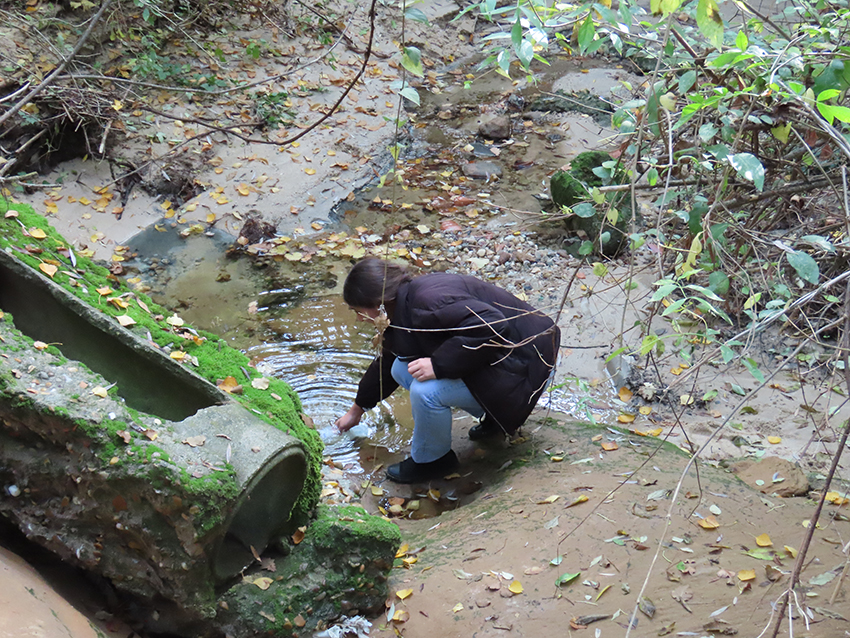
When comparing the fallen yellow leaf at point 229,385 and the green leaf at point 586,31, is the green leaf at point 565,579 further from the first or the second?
the green leaf at point 586,31

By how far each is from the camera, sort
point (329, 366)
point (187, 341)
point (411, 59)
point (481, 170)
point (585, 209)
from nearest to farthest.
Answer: point (411, 59)
point (585, 209)
point (187, 341)
point (329, 366)
point (481, 170)

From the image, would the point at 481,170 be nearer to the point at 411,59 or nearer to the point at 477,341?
the point at 477,341

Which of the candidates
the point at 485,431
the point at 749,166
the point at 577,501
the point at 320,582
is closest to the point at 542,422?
the point at 485,431

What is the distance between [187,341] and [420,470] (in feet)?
5.22

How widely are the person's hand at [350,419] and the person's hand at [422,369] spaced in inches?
24.9

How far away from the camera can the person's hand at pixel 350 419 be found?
4082 millimetres

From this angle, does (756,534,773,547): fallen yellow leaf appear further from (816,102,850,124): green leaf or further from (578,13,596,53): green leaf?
(578,13,596,53): green leaf

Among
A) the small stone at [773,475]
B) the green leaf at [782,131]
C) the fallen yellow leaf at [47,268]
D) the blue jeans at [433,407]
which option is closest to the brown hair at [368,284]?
the blue jeans at [433,407]

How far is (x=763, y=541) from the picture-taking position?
9.48ft

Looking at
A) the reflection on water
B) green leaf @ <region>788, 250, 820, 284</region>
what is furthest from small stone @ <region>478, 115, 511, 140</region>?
green leaf @ <region>788, 250, 820, 284</region>

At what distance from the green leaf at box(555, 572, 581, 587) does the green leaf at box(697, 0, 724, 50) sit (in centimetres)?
217

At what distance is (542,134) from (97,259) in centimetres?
511

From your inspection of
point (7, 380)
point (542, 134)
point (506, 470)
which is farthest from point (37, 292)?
point (542, 134)

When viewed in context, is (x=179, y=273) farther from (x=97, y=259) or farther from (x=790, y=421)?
(x=790, y=421)
